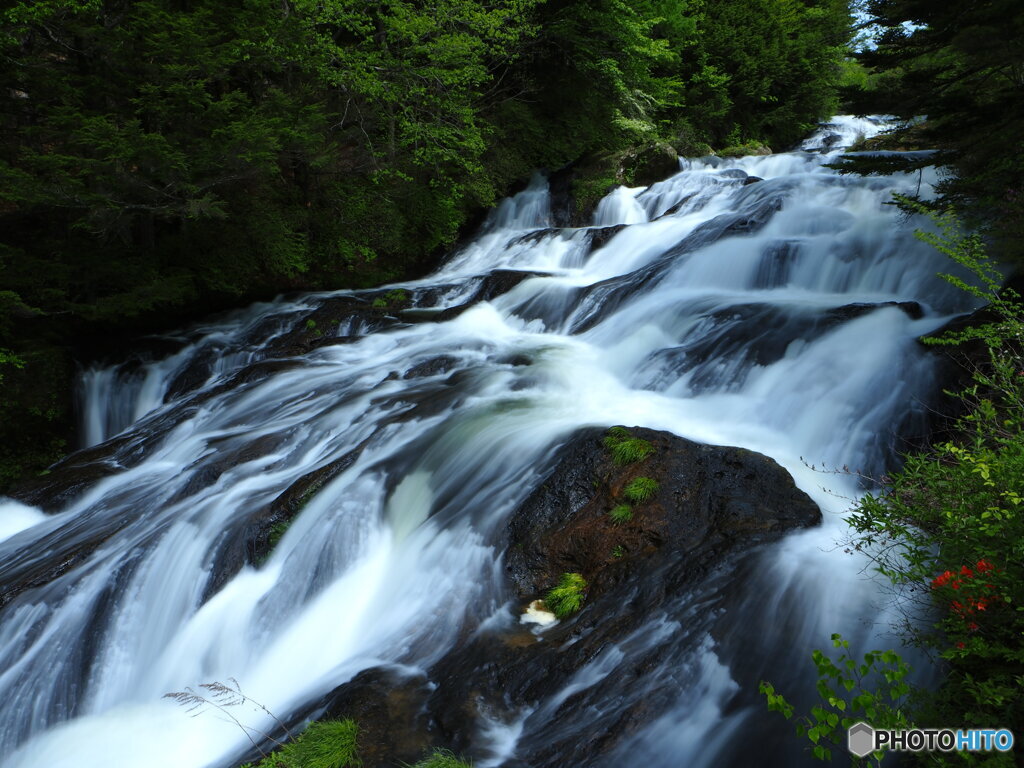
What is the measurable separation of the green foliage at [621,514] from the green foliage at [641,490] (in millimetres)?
79

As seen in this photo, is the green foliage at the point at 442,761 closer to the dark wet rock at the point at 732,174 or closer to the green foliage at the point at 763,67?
the dark wet rock at the point at 732,174

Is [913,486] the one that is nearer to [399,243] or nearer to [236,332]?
[236,332]

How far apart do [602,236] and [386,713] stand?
34.0ft

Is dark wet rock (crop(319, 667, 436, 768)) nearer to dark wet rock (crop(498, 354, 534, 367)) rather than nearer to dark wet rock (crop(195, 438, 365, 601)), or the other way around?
dark wet rock (crop(195, 438, 365, 601))

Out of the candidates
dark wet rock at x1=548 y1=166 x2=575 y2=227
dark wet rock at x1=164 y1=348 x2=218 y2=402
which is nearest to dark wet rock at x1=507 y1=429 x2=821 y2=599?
dark wet rock at x1=164 y1=348 x2=218 y2=402

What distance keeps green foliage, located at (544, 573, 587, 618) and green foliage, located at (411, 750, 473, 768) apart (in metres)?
1.13

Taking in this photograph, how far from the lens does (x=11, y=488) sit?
7188mm

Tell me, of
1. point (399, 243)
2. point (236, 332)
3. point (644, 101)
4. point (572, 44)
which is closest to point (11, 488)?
point (236, 332)

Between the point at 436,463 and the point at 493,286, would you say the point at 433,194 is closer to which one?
the point at 493,286

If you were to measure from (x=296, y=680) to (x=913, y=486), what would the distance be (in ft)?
12.7

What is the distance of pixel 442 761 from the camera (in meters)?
2.90

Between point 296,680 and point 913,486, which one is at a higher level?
point 913,486

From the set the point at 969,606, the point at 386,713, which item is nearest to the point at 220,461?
the point at 386,713

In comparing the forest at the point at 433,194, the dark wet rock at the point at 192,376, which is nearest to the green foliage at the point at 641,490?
the forest at the point at 433,194
